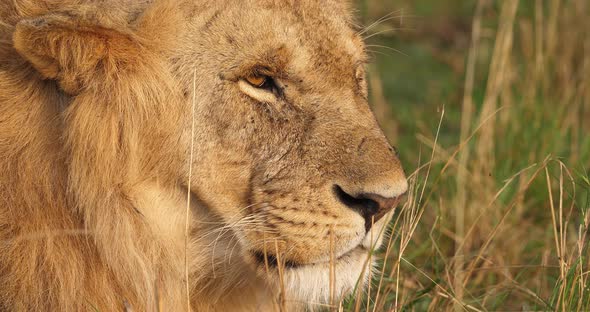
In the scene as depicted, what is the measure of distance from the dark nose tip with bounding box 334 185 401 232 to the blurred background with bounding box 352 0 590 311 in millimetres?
294

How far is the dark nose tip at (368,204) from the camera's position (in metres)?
2.90

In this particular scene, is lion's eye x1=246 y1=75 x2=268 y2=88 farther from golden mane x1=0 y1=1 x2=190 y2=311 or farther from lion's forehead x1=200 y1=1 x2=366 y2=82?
golden mane x1=0 y1=1 x2=190 y2=311

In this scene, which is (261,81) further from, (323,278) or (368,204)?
(323,278)

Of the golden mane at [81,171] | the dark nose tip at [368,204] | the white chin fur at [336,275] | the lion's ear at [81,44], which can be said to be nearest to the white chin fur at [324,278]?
the white chin fur at [336,275]

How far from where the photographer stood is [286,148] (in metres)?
3.07

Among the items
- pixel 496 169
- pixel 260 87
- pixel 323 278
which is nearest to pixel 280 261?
pixel 323 278

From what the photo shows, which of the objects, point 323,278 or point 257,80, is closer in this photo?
point 323,278

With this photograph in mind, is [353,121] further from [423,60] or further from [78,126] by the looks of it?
[423,60]

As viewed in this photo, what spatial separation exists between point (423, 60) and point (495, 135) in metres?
2.87

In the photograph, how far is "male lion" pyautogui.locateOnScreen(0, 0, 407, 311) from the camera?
2.94 meters

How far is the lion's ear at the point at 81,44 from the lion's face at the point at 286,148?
0.20 meters

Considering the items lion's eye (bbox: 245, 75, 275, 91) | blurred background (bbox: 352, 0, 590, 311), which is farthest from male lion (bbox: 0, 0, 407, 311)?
blurred background (bbox: 352, 0, 590, 311)

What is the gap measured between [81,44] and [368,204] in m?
1.00

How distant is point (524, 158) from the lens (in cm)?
511
